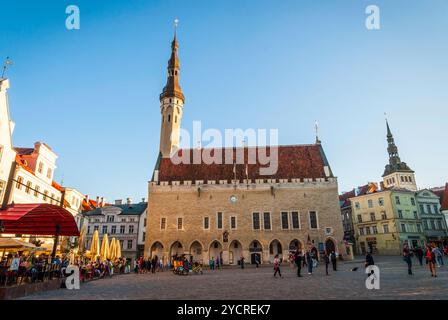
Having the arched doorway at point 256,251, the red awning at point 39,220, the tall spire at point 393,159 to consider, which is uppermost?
the tall spire at point 393,159

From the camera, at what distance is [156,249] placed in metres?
35.3

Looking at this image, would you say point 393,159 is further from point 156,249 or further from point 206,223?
point 156,249

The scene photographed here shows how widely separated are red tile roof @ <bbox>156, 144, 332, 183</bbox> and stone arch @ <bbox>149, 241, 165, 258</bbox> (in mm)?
8527

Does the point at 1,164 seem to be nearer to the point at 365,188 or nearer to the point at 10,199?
the point at 10,199

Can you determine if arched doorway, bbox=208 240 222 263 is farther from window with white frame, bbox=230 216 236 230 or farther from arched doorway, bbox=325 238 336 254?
arched doorway, bbox=325 238 336 254

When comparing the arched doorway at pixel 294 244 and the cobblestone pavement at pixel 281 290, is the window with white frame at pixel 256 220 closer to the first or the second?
the arched doorway at pixel 294 244

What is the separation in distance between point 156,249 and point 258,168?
17.6 metres

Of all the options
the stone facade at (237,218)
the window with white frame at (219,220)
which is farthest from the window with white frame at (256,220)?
the window with white frame at (219,220)

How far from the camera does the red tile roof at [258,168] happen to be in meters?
37.6

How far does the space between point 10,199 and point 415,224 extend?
176 ft

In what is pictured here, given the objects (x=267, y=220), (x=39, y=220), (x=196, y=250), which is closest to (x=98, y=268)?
(x=39, y=220)

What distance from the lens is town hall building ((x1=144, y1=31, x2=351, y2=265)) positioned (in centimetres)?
3406

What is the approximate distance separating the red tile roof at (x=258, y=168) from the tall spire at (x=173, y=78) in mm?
11316
